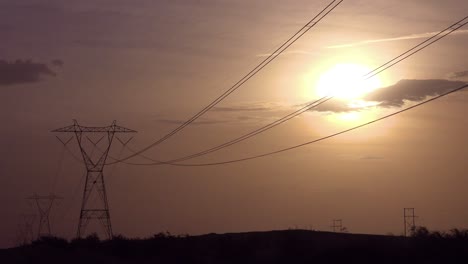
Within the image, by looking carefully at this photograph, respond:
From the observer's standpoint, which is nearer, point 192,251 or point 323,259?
point 323,259

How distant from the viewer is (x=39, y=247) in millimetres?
80938

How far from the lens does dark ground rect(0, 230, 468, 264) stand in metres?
56.2

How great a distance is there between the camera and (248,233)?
84.4 metres

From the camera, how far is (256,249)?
6894 centimetres

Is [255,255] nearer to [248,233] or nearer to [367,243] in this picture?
[367,243]

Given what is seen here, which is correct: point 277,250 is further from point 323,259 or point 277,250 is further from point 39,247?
point 39,247

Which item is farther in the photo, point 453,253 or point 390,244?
point 390,244

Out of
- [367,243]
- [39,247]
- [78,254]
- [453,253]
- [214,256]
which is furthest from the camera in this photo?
[39,247]

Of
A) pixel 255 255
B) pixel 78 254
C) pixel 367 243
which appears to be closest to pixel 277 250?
pixel 255 255

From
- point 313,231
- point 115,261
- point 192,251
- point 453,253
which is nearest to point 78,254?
point 115,261

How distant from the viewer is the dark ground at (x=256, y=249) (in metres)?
56.2

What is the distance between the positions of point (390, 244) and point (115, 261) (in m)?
23.3

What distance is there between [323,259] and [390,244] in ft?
24.8

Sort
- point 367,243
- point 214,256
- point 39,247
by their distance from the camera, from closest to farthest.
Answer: point 367,243 → point 214,256 → point 39,247
